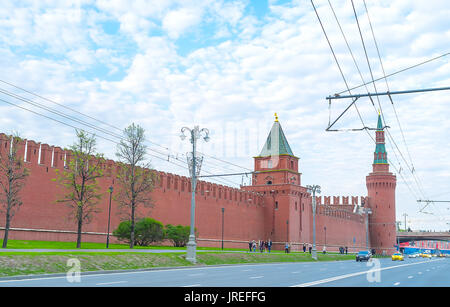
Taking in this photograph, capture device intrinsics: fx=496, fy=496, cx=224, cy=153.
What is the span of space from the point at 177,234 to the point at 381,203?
61.2 meters

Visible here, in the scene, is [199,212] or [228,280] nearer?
[228,280]

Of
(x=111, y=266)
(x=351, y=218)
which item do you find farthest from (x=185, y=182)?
(x=351, y=218)

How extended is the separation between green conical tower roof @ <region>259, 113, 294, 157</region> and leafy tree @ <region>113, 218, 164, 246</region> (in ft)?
95.6

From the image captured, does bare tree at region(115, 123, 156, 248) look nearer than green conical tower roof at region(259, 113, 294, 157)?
Yes

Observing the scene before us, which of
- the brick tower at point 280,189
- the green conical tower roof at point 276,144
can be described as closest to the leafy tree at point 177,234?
the brick tower at point 280,189

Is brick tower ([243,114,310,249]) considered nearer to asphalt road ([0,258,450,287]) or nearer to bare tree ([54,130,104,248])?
bare tree ([54,130,104,248])

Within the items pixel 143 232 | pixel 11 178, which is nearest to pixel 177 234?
pixel 143 232

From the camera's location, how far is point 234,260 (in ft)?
102

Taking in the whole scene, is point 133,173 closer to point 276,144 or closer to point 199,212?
point 199,212

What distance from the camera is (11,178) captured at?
28.1m

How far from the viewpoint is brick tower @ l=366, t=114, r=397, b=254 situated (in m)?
90.9

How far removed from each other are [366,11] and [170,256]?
57.4ft

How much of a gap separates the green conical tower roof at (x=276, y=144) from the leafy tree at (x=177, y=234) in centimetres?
2599

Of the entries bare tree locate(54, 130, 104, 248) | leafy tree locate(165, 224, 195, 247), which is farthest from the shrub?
bare tree locate(54, 130, 104, 248)
